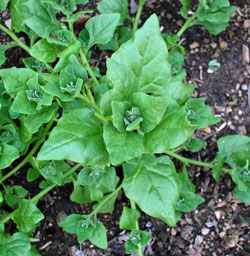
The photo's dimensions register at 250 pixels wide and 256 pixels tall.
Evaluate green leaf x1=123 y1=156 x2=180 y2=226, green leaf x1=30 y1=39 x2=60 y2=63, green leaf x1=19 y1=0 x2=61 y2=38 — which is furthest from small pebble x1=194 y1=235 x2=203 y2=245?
green leaf x1=19 y1=0 x2=61 y2=38

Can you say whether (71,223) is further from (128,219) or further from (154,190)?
(154,190)

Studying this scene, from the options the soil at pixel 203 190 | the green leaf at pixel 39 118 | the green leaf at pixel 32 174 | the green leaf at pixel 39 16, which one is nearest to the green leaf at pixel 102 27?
the green leaf at pixel 39 16

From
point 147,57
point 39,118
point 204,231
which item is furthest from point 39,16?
point 204,231

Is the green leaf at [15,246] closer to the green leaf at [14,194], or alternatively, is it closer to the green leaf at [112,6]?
the green leaf at [14,194]

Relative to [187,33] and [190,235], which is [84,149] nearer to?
[190,235]

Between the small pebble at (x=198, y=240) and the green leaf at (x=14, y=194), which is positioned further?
the small pebble at (x=198, y=240)
